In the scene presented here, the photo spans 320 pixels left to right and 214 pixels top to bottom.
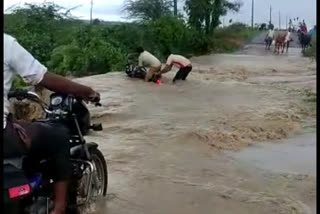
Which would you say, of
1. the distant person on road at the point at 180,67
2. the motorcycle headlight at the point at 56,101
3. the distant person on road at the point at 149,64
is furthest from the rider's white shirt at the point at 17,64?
the distant person on road at the point at 180,67

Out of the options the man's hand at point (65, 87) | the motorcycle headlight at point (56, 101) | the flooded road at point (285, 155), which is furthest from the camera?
the flooded road at point (285, 155)

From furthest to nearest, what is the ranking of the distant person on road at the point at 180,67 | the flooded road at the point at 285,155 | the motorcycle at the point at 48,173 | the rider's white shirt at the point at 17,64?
1. the distant person on road at the point at 180,67
2. the flooded road at the point at 285,155
3. the motorcycle at the point at 48,173
4. the rider's white shirt at the point at 17,64

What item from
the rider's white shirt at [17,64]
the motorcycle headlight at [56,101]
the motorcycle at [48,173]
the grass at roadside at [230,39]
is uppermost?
the rider's white shirt at [17,64]

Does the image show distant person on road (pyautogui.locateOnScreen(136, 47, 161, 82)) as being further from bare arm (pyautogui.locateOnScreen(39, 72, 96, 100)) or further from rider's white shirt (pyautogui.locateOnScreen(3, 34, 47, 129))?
rider's white shirt (pyautogui.locateOnScreen(3, 34, 47, 129))

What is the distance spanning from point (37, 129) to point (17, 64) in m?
0.53

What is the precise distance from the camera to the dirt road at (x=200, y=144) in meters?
6.13

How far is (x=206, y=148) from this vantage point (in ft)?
29.8

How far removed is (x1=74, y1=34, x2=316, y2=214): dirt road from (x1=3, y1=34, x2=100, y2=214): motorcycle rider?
1334 millimetres

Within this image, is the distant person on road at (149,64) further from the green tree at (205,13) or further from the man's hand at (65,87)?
the green tree at (205,13)

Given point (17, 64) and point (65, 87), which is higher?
point (17, 64)

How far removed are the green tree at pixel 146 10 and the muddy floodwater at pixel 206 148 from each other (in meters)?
18.0

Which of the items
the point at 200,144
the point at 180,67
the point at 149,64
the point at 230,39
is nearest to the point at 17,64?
the point at 200,144

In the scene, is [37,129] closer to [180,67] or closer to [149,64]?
[149,64]

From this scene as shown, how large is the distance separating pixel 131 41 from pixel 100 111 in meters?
17.7
